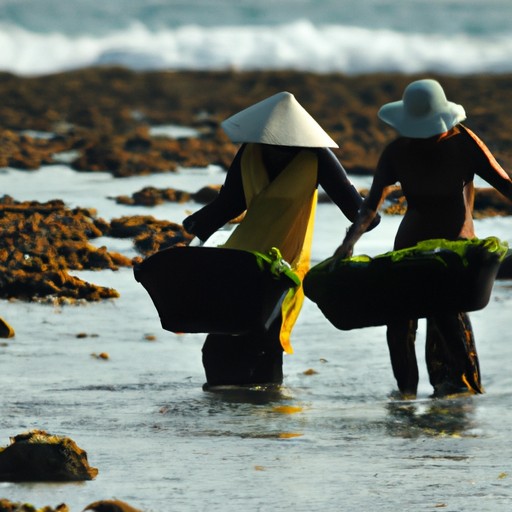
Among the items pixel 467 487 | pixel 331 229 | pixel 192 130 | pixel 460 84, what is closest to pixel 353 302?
pixel 467 487

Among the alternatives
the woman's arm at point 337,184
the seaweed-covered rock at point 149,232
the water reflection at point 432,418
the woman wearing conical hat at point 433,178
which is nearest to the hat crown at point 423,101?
the woman wearing conical hat at point 433,178

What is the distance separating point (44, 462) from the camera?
5387 mm

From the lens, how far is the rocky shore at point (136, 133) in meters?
10.6

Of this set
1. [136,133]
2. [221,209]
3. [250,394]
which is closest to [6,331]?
[221,209]

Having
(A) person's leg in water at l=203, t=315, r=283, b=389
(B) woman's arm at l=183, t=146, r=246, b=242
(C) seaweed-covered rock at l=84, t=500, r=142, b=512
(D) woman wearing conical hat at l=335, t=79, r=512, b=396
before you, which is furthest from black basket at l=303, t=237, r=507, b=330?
(C) seaweed-covered rock at l=84, t=500, r=142, b=512

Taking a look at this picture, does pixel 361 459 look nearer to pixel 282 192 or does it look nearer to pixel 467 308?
pixel 467 308

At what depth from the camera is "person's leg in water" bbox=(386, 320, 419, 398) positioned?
7129 mm

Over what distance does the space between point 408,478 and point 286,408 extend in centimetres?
154

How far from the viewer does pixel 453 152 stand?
686cm

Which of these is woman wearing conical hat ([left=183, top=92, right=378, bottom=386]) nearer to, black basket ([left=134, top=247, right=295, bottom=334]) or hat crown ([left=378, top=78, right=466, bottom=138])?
black basket ([left=134, top=247, right=295, bottom=334])

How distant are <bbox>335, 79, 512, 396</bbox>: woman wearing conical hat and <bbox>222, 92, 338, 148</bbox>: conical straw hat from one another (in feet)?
1.14

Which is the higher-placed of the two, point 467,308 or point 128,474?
point 467,308

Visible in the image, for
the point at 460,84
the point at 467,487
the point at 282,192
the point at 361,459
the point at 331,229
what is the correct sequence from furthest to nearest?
the point at 460,84 < the point at 331,229 < the point at 282,192 < the point at 361,459 < the point at 467,487

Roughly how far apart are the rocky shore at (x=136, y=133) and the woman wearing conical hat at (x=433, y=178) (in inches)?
116
